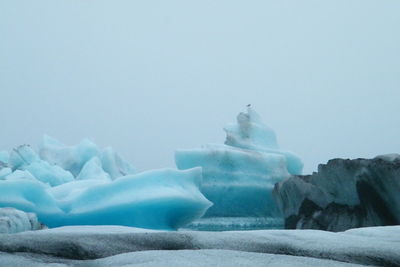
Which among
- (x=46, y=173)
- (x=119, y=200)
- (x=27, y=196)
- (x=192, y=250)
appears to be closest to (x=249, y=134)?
(x=46, y=173)

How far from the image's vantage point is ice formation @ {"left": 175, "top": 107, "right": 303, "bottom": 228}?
9430mm

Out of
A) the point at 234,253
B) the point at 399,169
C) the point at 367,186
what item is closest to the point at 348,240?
the point at 234,253

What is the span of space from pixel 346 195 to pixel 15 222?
3.76 metres

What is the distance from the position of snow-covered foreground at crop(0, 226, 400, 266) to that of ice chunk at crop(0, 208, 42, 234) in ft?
7.78

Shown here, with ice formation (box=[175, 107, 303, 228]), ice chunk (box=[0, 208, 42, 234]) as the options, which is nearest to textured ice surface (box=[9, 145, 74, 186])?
ice formation (box=[175, 107, 303, 228])

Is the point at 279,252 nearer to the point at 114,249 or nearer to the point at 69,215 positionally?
the point at 114,249

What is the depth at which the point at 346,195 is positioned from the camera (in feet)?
18.9

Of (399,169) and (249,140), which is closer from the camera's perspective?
(399,169)

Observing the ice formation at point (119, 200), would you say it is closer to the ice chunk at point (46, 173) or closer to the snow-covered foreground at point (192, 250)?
the ice chunk at point (46, 173)

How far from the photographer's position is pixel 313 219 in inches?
251

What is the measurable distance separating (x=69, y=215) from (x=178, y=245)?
4948mm

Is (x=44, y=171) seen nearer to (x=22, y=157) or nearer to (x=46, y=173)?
(x=46, y=173)

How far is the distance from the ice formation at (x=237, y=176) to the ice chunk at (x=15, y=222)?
4.87 metres

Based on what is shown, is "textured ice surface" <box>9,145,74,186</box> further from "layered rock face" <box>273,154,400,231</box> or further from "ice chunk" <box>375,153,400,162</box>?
"ice chunk" <box>375,153,400,162</box>
